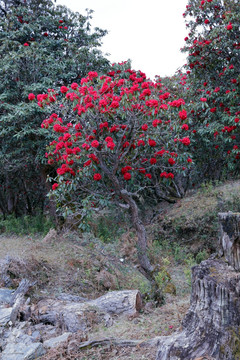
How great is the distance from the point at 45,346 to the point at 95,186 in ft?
11.5

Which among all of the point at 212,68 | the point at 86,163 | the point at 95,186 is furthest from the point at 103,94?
the point at 212,68

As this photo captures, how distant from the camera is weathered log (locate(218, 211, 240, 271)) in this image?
2.54 m

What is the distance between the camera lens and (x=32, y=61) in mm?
8062

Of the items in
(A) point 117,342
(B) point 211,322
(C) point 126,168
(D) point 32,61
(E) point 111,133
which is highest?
(D) point 32,61

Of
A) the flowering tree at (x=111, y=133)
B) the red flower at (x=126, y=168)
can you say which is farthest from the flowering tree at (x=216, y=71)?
the red flower at (x=126, y=168)

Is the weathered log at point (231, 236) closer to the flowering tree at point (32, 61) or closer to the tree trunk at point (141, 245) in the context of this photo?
the tree trunk at point (141, 245)

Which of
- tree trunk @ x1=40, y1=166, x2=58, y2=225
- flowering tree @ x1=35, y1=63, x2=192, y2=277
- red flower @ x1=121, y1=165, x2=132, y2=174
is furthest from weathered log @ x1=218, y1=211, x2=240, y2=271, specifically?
tree trunk @ x1=40, y1=166, x2=58, y2=225

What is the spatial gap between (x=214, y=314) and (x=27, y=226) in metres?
7.77

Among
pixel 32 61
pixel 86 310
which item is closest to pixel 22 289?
pixel 86 310

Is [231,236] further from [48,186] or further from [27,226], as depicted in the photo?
[27,226]

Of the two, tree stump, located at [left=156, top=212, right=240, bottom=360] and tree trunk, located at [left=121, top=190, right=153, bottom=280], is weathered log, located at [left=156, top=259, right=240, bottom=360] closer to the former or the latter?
tree stump, located at [left=156, top=212, right=240, bottom=360]

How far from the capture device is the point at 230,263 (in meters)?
2.60

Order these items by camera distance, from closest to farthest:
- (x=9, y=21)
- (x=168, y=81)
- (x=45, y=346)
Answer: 1. (x=45, y=346)
2. (x=9, y=21)
3. (x=168, y=81)

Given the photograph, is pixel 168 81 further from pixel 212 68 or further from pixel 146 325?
pixel 146 325
